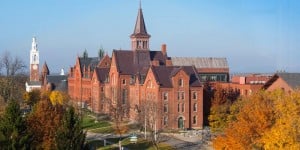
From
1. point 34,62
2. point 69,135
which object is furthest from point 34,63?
point 69,135

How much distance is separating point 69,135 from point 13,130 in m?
4.95

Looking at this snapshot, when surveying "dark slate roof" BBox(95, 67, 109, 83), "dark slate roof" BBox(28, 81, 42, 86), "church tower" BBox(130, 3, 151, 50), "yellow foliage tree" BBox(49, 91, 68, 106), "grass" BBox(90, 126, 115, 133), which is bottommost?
"grass" BBox(90, 126, 115, 133)

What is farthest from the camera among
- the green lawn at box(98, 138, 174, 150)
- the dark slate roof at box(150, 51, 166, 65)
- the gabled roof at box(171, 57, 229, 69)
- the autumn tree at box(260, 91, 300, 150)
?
the gabled roof at box(171, 57, 229, 69)

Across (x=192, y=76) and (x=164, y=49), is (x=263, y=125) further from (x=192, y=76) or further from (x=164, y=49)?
(x=164, y=49)

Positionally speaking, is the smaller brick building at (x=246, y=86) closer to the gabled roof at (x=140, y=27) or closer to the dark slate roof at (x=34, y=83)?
the gabled roof at (x=140, y=27)

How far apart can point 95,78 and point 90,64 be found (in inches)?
523

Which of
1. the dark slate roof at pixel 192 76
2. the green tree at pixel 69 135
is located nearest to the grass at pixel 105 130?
the dark slate roof at pixel 192 76

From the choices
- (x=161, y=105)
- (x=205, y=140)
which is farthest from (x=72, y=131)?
(x=161, y=105)

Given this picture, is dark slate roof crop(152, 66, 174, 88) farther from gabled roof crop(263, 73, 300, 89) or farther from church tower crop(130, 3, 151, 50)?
church tower crop(130, 3, 151, 50)

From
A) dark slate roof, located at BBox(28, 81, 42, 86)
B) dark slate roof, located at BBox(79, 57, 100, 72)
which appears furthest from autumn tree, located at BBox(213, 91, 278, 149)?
dark slate roof, located at BBox(28, 81, 42, 86)

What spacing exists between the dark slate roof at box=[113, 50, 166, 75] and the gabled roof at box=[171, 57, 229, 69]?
9825 millimetres

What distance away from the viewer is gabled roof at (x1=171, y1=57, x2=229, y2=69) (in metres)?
109

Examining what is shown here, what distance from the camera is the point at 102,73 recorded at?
108 m

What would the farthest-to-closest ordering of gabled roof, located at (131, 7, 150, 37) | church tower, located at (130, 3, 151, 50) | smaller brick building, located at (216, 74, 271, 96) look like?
gabled roof, located at (131, 7, 150, 37), church tower, located at (130, 3, 151, 50), smaller brick building, located at (216, 74, 271, 96)
